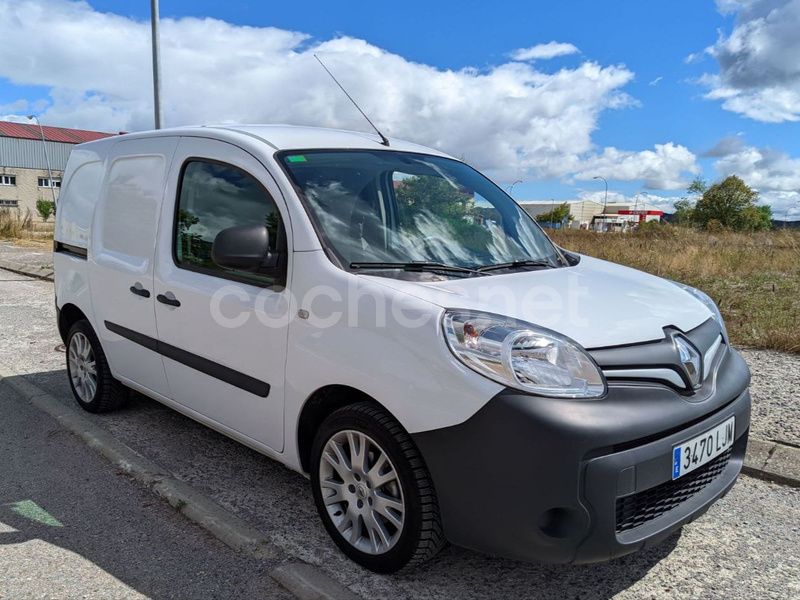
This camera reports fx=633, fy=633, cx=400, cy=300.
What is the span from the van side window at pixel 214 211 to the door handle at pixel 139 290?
336mm

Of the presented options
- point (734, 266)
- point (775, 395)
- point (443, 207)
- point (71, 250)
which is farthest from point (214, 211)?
point (734, 266)

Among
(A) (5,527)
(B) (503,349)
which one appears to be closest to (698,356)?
(B) (503,349)

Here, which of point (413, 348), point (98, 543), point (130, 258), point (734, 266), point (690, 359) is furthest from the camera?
point (734, 266)

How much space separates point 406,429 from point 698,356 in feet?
3.80

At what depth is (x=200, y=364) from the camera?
321 cm

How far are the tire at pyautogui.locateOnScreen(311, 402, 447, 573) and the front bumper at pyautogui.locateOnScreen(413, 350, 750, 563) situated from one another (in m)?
0.10

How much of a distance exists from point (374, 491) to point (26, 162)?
250 feet

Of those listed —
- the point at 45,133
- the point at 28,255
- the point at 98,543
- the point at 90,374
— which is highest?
the point at 45,133

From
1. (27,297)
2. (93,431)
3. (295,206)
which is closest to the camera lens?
(295,206)

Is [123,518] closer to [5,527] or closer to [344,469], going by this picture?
[5,527]

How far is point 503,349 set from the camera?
2.13m

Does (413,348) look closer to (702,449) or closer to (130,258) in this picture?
(702,449)

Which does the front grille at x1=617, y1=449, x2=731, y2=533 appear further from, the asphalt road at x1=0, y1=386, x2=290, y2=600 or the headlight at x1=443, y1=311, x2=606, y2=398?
the asphalt road at x1=0, y1=386, x2=290, y2=600

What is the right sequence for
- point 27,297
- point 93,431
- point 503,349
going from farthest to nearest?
point 27,297, point 93,431, point 503,349
